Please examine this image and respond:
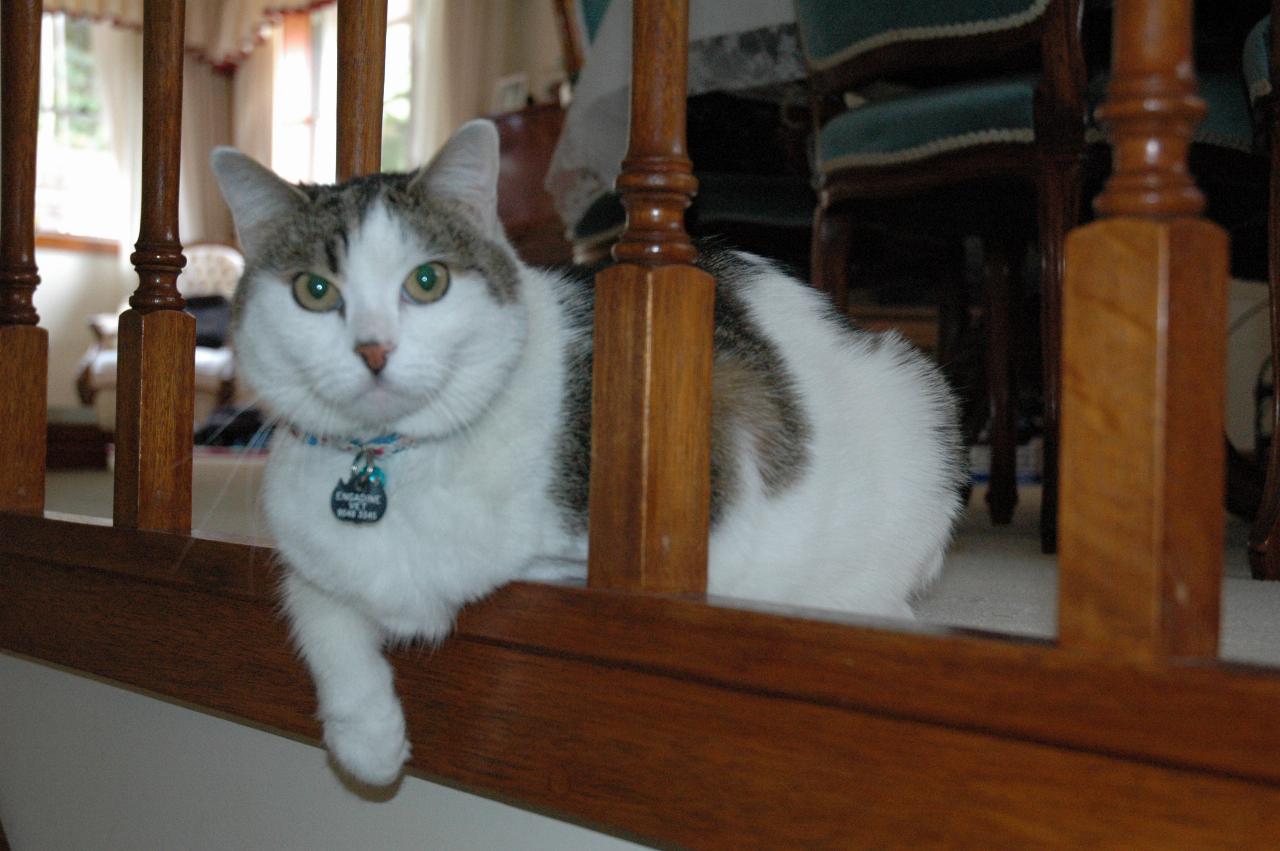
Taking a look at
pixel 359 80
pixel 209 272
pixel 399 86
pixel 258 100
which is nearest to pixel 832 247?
pixel 359 80

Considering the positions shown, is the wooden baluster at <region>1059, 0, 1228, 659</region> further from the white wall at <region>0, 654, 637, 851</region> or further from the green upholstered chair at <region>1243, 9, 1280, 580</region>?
the green upholstered chair at <region>1243, 9, 1280, 580</region>

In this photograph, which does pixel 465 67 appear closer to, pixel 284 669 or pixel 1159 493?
pixel 284 669

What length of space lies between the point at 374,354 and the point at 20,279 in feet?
2.83

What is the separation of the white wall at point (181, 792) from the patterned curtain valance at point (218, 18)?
241 inches

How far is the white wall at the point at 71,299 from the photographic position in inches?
265

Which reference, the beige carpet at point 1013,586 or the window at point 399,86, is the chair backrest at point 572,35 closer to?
the beige carpet at point 1013,586

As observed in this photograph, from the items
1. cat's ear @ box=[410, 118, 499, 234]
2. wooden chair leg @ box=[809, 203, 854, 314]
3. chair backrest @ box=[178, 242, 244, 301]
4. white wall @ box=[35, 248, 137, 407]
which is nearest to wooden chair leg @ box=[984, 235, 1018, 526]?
wooden chair leg @ box=[809, 203, 854, 314]

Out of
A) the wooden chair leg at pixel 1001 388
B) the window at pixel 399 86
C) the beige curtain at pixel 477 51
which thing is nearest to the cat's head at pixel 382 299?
the wooden chair leg at pixel 1001 388

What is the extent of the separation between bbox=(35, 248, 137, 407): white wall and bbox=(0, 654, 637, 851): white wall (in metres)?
5.89

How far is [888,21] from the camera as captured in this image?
58.2 inches

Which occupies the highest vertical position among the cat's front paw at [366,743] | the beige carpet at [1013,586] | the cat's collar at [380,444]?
the cat's collar at [380,444]

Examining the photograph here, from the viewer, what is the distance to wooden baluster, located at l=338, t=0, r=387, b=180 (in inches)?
48.9

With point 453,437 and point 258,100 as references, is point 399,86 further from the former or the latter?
point 453,437

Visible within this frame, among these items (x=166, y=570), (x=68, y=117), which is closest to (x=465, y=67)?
(x=68, y=117)
